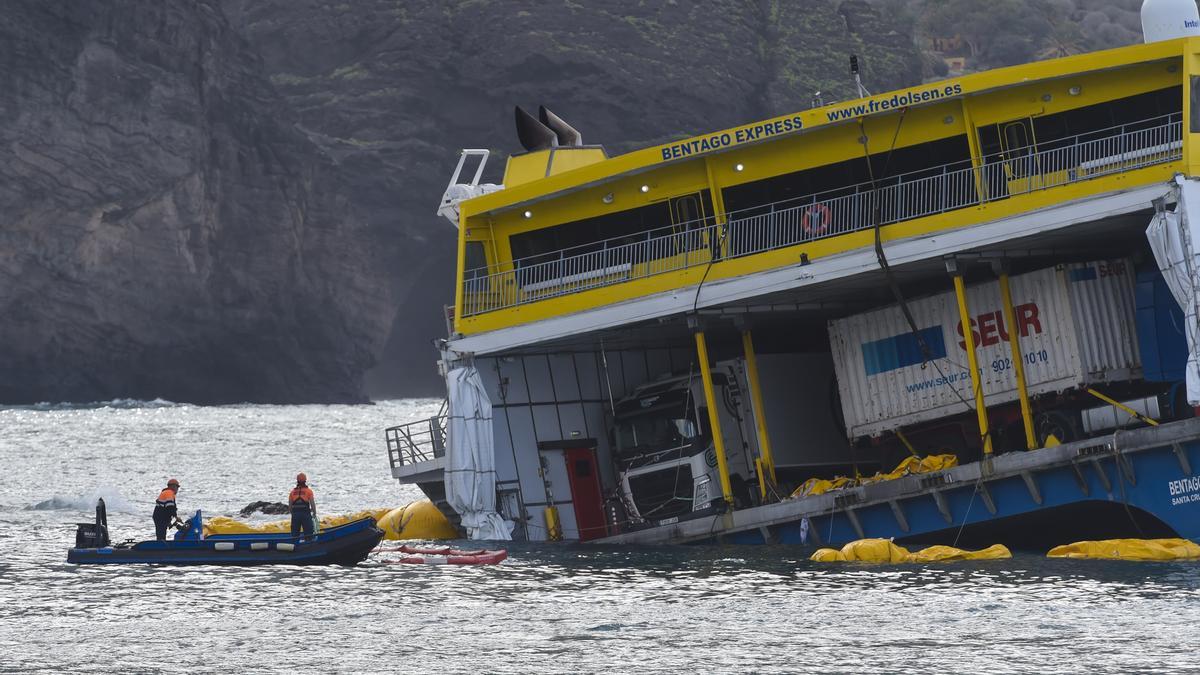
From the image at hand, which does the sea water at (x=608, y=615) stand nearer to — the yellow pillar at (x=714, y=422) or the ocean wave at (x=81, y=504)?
the yellow pillar at (x=714, y=422)

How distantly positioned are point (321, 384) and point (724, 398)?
13574cm

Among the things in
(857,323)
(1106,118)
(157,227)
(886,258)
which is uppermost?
(157,227)

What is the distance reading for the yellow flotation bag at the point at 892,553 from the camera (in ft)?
107

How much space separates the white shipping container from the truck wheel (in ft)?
2.21

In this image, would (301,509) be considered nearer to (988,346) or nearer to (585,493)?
(585,493)

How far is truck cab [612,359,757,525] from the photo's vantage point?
39219mm

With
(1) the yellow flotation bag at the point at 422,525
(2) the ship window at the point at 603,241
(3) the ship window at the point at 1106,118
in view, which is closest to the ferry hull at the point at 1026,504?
(3) the ship window at the point at 1106,118

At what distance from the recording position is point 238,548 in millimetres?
36344

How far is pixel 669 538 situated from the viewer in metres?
37.6

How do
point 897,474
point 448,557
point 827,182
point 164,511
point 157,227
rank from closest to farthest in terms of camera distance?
point 897,474 < point 164,511 < point 827,182 < point 448,557 < point 157,227

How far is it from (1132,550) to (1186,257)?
214 inches

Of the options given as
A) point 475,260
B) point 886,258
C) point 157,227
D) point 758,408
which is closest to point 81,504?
point 475,260

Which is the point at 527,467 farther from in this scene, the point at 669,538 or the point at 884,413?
the point at 884,413

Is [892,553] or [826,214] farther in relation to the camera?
[826,214]
